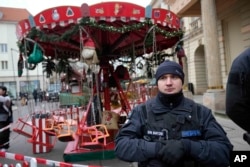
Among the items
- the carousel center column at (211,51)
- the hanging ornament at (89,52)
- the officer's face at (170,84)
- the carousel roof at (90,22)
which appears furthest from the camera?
the carousel center column at (211,51)

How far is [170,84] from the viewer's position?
2461 mm

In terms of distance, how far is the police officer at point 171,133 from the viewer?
222cm

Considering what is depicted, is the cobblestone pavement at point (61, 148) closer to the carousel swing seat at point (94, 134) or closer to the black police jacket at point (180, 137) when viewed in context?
the carousel swing seat at point (94, 134)

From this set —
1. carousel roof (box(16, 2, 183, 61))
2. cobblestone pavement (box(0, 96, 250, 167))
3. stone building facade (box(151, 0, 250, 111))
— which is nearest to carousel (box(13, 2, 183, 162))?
carousel roof (box(16, 2, 183, 61))

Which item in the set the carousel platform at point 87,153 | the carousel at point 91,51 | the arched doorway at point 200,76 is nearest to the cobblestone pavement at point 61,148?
the carousel platform at point 87,153

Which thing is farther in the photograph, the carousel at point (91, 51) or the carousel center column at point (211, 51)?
the carousel center column at point (211, 51)

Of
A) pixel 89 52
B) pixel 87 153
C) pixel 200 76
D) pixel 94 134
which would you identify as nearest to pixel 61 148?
pixel 87 153

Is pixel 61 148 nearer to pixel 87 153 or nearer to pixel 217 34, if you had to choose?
pixel 87 153

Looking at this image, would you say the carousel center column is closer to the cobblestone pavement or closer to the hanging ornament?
the cobblestone pavement

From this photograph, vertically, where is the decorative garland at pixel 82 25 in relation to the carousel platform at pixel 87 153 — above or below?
above

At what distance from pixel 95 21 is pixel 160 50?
195 inches

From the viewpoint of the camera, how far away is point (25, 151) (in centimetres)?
888

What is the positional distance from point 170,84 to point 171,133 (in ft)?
1.24

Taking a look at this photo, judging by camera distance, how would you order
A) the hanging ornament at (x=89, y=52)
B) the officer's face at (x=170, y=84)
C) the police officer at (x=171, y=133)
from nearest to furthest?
the police officer at (x=171, y=133)
the officer's face at (x=170, y=84)
the hanging ornament at (x=89, y=52)
